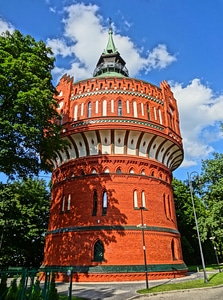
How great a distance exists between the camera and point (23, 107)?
12922 mm

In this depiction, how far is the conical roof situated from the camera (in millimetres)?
29803

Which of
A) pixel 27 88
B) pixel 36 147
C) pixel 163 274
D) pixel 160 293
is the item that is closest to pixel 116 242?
pixel 163 274

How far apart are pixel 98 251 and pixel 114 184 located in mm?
4947

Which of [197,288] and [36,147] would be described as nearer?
[197,288]

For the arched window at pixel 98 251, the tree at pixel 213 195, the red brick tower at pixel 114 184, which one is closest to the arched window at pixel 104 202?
the red brick tower at pixel 114 184

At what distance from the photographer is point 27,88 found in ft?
43.9

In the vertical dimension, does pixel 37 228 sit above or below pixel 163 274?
above

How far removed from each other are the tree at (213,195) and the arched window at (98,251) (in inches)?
431

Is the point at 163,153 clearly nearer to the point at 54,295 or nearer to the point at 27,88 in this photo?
the point at 27,88

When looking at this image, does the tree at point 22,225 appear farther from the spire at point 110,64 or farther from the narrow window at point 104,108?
the spire at point 110,64

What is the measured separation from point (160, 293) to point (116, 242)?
6204mm

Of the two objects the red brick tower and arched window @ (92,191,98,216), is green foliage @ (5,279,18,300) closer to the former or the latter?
the red brick tower

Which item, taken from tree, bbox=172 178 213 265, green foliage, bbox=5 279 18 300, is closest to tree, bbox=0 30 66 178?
green foliage, bbox=5 279 18 300

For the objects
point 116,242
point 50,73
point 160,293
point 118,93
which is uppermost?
point 118,93
